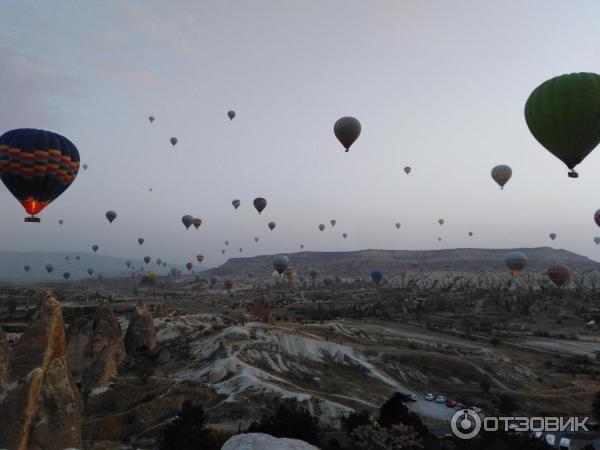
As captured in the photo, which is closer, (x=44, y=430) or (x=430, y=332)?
(x=44, y=430)

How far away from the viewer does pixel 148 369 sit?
41938 millimetres

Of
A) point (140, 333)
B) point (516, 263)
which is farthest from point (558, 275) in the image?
point (140, 333)

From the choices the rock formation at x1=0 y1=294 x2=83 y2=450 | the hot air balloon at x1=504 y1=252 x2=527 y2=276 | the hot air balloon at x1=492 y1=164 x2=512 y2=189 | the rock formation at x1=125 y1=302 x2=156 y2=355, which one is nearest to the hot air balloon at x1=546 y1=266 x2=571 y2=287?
the hot air balloon at x1=504 y1=252 x2=527 y2=276

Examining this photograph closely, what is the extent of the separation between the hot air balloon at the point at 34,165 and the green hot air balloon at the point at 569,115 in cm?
3342

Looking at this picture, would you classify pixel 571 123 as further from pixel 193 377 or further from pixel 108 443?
pixel 193 377

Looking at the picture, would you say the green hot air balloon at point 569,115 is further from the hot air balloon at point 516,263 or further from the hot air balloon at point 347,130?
the hot air balloon at point 516,263

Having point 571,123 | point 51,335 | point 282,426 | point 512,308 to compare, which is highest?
point 571,123

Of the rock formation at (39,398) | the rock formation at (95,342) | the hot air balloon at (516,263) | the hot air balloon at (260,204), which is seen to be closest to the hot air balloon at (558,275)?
the hot air balloon at (516,263)

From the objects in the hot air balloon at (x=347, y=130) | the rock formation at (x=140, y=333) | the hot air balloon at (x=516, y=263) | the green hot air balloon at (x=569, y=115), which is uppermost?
the hot air balloon at (x=347, y=130)

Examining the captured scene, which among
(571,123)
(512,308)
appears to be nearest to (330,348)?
(571,123)

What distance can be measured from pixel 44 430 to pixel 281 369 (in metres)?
24.6

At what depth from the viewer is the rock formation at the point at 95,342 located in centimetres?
3942

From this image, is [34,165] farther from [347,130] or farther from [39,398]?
[347,130]

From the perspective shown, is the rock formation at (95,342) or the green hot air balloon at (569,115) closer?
the green hot air balloon at (569,115)
